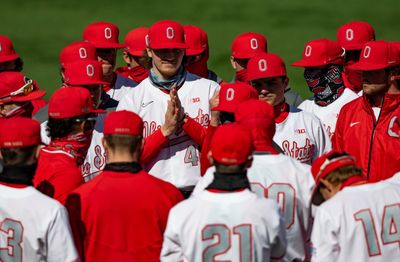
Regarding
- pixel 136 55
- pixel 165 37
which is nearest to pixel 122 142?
pixel 165 37

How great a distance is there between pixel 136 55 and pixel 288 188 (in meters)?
3.80

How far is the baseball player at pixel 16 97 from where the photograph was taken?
23.1ft

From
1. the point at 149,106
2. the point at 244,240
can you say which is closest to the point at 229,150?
the point at 244,240

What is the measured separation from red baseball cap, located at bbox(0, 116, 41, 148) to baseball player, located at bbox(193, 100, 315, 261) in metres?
0.99

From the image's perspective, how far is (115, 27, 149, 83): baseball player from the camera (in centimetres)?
924

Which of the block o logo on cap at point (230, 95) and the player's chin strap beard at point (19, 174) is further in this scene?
the block o logo on cap at point (230, 95)

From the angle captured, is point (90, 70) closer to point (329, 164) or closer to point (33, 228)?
point (33, 228)

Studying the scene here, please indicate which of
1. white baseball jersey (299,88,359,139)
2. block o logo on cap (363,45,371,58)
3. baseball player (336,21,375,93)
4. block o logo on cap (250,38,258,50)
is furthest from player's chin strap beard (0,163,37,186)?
baseball player (336,21,375,93)

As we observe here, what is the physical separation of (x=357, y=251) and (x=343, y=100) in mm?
3042

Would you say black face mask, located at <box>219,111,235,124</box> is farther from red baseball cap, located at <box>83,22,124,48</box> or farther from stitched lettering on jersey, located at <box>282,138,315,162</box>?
red baseball cap, located at <box>83,22,124,48</box>

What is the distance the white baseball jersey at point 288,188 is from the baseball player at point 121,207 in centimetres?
34

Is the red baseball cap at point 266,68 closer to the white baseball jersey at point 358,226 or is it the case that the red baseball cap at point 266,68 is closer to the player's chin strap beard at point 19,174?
the white baseball jersey at point 358,226

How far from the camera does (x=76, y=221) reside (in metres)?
5.66

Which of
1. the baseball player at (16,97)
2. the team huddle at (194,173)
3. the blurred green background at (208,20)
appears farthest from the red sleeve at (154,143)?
the blurred green background at (208,20)
